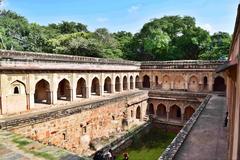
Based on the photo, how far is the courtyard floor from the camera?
8.77 meters

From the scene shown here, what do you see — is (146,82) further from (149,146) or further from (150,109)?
(149,146)

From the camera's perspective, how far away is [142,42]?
3731cm

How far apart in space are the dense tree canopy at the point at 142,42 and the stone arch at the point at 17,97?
16.5 metres

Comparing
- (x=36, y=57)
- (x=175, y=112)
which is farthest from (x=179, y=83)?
(x=36, y=57)

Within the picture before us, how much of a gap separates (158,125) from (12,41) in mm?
21996

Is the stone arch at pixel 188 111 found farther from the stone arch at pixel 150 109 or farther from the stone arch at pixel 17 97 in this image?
the stone arch at pixel 17 97

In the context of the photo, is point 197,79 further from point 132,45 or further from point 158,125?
point 132,45

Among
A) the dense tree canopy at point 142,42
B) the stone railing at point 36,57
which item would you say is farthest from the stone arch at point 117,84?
the dense tree canopy at point 142,42

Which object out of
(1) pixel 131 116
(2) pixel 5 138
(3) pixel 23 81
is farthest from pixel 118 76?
(2) pixel 5 138

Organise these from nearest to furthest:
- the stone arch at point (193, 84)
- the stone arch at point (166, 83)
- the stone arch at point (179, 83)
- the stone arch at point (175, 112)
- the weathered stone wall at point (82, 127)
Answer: the weathered stone wall at point (82, 127) < the stone arch at point (175, 112) < the stone arch at point (193, 84) < the stone arch at point (179, 83) < the stone arch at point (166, 83)

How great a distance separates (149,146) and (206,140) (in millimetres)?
8076

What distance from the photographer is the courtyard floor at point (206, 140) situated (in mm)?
8773

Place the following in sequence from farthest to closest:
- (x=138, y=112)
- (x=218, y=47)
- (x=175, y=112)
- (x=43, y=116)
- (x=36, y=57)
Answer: (x=218, y=47) < (x=175, y=112) < (x=138, y=112) < (x=36, y=57) < (x=43, y=116)

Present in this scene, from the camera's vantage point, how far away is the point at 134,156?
52.3ft
